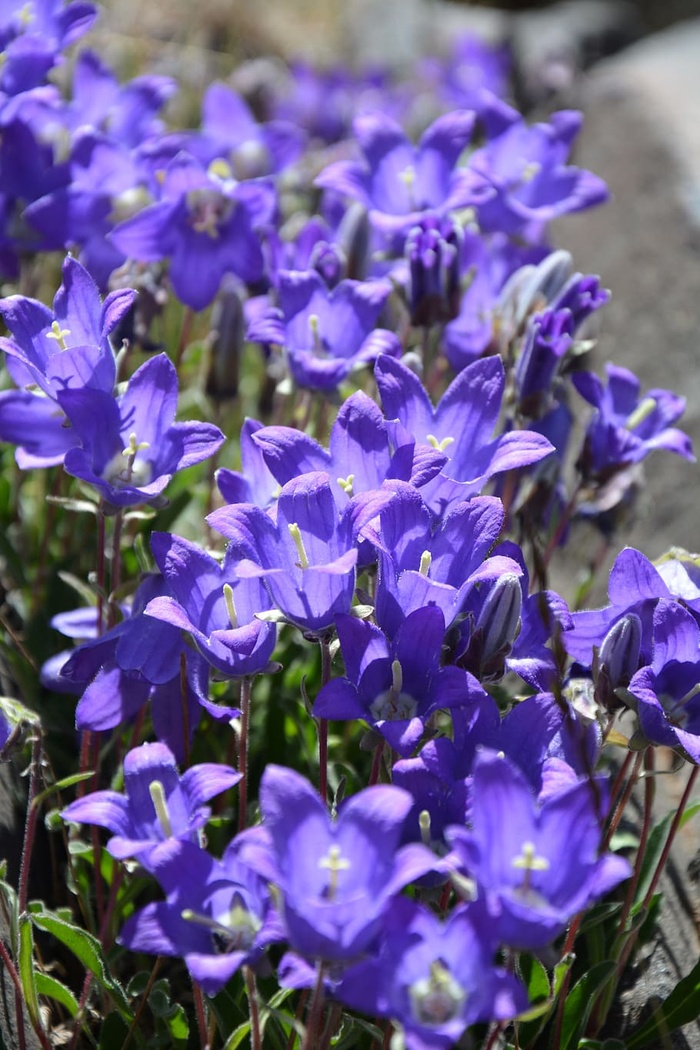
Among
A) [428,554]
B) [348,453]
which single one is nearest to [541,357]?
[348,453]

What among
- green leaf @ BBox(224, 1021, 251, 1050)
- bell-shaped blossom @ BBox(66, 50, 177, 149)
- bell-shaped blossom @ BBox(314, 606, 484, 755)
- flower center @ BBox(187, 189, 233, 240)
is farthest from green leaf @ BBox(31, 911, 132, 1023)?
bell-shaped blossom @ BBox(66, 50, 177, 149)

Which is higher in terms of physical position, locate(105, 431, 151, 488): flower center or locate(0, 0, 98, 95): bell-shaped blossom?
locate(0, 0, 98, 95): bell-shaped blossom

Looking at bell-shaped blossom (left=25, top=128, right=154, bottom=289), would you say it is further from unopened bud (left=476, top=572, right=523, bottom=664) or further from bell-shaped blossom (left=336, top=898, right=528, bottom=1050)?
bell-shaped blossom (left=336, top=898, right=528, bottom=1050)

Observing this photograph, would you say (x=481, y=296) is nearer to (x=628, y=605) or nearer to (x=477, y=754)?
(x=628, y=605)

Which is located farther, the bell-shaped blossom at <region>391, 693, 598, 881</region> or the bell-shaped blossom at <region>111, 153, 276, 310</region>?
the bell-shaped blossom at <region>111, 153, 276, 310</region>

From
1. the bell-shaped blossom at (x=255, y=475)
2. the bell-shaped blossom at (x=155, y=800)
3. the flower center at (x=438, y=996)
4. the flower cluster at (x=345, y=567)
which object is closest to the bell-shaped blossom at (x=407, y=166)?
the flower cluster at (x=345, y=567)

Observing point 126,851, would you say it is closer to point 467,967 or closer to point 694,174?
point 467,967

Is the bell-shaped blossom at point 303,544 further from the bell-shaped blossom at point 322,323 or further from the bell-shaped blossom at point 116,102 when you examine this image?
the bell-shaped blossom at point 116,102

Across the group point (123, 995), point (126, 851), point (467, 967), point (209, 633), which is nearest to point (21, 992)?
point (123, 995)
